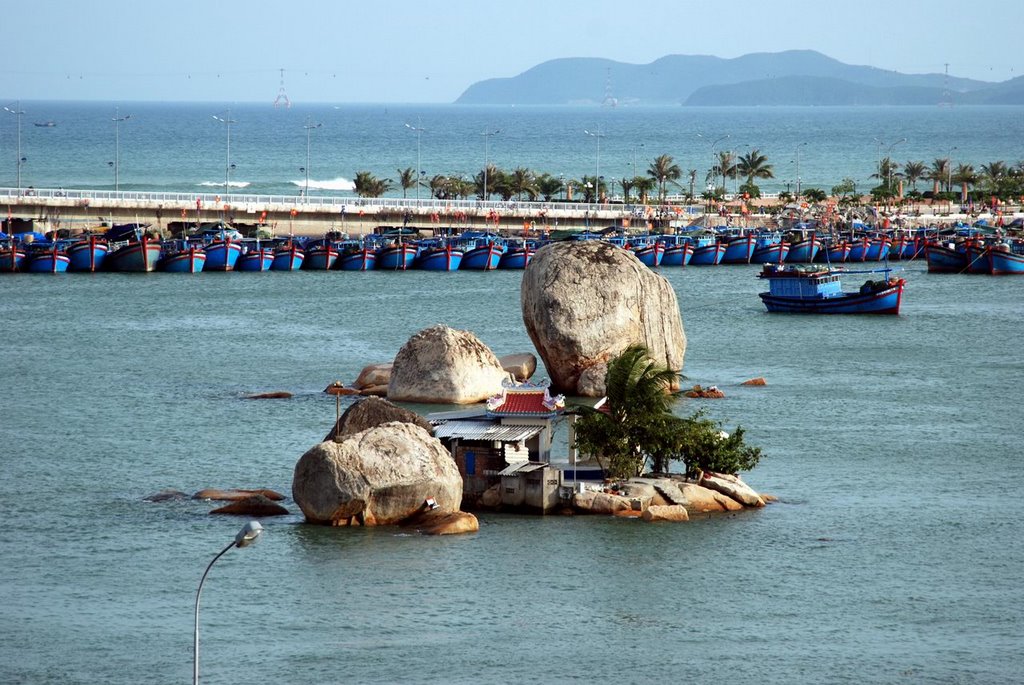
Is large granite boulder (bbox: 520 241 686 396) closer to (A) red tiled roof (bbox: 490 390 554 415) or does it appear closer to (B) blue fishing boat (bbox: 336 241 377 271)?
(A) red tiled roof (bbox: 490 390 554 415)

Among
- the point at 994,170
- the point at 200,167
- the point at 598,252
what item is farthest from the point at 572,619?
the point at 200,167

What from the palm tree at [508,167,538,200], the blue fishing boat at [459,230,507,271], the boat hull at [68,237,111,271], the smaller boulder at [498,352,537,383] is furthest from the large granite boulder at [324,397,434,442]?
the palm tree at [508,167,538,200]

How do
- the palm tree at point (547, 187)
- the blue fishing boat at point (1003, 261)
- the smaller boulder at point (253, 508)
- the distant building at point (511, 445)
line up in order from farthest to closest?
the palm tree at point (547, 187) → the blue fishing boat at point (1003, 261) → the distant building at point (511, 445) → the smaller boulder at point (253, 508)

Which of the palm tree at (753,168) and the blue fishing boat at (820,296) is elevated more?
the palm tree at (753,168)

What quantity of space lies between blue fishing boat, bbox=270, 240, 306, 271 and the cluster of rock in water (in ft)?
135

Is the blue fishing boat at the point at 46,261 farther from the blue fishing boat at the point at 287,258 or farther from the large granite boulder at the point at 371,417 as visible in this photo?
the large granite boulder at the point at 371,417

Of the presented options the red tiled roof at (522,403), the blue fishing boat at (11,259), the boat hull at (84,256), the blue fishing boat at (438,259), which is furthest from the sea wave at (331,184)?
the red tiled roof at (522,403)

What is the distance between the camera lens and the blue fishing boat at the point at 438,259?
95000 mm

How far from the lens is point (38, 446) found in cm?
4347

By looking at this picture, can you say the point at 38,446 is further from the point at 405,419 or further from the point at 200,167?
the point at 200,167

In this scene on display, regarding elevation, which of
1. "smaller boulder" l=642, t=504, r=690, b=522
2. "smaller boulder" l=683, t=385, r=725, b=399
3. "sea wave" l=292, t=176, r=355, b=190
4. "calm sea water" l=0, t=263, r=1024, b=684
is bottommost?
"calm sea water" l=0, t=263, r=1024, b=684

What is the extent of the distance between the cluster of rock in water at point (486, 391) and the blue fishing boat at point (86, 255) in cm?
4055

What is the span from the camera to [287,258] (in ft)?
303

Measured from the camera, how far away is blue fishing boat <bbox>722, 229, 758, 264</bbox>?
101 metres
